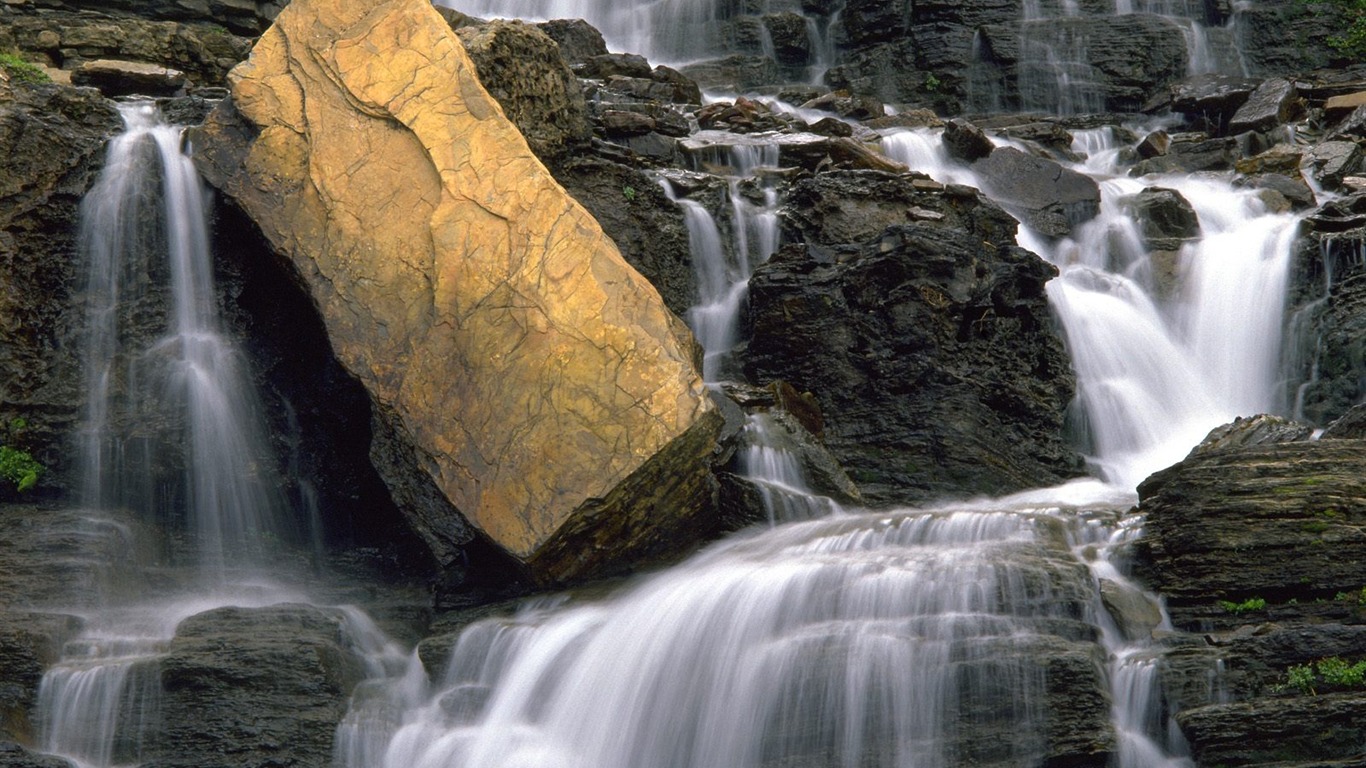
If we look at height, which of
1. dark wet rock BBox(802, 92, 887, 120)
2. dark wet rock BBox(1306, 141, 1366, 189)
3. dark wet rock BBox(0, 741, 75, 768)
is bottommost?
dark wet rock BBox(0, 741, 75, 768)

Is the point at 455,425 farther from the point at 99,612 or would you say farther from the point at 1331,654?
the point at 1331,654

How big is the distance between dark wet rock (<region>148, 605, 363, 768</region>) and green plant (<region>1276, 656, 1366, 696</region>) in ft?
17.9

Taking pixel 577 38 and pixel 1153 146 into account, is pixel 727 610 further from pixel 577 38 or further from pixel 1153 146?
pixel 577 38

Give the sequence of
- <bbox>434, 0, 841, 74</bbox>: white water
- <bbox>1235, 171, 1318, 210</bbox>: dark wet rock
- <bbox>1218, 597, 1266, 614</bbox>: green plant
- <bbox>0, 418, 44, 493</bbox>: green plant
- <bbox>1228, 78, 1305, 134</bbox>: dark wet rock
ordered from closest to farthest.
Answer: <bbox>1218, 597, 1266, 614</bbox>: green plant < <bbox>0, 418, 44, 493</bbox>: green plant < <bbox>1235, 171, 1318, 210</bbox>: dark wet rock < <bbox>1228, 78, 1305, 134</bbox>: dark wet rock < <bbox>434, 0, 841, 74</bbox>: white water

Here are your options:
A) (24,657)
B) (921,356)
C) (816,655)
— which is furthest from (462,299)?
(921,356)

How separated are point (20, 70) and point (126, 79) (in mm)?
1293

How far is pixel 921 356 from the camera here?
11.0 metres

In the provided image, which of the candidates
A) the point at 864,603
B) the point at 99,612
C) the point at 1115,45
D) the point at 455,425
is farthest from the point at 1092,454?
the point at 1115,45

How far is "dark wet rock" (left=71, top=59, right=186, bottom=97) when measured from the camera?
45.9 feet

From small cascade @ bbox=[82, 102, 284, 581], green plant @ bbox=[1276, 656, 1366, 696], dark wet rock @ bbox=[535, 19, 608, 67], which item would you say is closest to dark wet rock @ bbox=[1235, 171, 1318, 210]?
dark wet rock @ bbox=[535, 19, 608, 67]

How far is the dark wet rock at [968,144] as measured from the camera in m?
16.0

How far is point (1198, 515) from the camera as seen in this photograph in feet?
24.6

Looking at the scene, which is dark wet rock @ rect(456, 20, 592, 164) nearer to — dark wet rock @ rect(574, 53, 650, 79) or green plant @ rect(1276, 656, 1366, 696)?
dark wet rock @ rect(574, 53, 650, 79)

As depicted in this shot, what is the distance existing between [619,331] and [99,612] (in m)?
4.11
